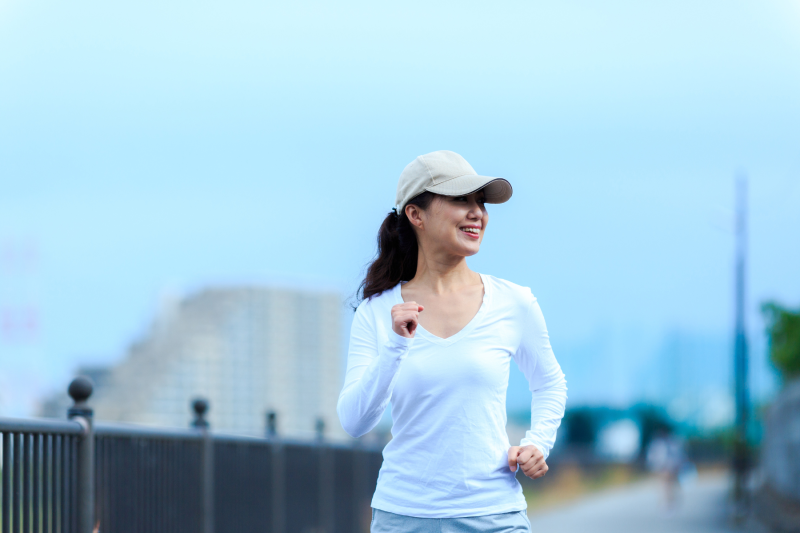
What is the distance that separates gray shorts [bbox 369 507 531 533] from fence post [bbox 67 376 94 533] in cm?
190

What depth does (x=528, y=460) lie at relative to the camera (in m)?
2.95

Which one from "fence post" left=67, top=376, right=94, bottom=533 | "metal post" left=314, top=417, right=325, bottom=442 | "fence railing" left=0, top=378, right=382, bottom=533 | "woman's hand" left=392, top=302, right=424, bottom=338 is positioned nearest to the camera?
"woman's hand" left=392, top=302, right=424, bottom=338

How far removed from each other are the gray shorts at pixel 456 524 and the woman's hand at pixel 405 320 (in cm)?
53

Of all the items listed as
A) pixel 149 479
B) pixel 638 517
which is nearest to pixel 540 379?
pixel 149 479

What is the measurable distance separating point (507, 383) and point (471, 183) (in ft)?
1.90

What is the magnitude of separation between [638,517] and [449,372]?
1960 centimetres

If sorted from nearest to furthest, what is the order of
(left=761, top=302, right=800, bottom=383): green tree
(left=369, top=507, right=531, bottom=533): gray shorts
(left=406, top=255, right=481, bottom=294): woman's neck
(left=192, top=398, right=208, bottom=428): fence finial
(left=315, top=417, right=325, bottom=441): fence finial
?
(left=369, top=507, right=531, bottom=533): gray shorts < (left=406, top=255, right=481, bottom=294): woman's neck < (left=192, top=398, right=208, bottom=428): fence finial < (left=315, top=417, right=325, bottom=441): fence finial < (left=761, top=302, right=800, bottom=383): green tree

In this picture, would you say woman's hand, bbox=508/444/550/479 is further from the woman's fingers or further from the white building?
the white building

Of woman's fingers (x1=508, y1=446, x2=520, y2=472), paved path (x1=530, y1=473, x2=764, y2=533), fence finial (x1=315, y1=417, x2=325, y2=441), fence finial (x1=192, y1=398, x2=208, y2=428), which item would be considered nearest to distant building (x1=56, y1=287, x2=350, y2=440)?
paved path (x1=530, y1=473, x2=764, y2=533)

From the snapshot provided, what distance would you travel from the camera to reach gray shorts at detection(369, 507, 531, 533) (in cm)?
291

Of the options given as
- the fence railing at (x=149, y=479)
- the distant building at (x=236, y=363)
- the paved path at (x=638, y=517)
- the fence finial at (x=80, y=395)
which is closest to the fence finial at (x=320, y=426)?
the fence railing at (x=149, y=479)

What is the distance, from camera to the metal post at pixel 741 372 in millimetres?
23122

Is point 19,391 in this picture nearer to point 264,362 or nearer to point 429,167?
point 264,362

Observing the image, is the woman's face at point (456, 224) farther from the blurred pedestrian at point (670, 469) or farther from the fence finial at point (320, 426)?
the blurred pedestrian at point (670, 469)
